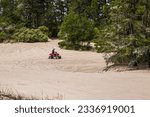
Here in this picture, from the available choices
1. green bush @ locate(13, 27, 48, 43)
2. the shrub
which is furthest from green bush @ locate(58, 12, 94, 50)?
the shrub

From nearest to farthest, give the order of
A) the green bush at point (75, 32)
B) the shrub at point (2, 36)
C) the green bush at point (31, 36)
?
the green bush at point (75, 32)
the green bush at point (31, 36)
the shrub at point (2, 36)

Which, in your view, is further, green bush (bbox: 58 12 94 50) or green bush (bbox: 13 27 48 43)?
green bush (bbox: 13 27 48 43)

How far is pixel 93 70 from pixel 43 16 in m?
38.5

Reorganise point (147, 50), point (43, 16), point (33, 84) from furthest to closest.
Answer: point (43, 16) → point (147, 50) → point (33, 84)

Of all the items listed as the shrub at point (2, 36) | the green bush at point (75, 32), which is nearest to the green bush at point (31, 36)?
the shrub at point (2, 36)

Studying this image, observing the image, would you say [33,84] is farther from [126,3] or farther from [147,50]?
[126,3]

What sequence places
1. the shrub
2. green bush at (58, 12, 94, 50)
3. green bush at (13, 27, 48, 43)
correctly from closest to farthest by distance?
green bush at (58, 12, 94, 50) → green bush at (13, 27, 48, 43) → the shrub

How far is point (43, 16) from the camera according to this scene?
201ft

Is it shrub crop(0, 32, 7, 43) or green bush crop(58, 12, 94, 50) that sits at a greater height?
green bush crop(58, 12, 94, 50)

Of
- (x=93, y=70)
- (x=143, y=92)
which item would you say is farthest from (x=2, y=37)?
(x=143, y=92)

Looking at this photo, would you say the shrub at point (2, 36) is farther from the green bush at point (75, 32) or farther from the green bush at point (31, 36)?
the green bush at point (75, 32)

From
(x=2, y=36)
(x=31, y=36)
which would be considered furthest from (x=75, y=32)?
(x=2, y=36)

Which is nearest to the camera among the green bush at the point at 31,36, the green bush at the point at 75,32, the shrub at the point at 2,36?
the green bush at the point at 75,32

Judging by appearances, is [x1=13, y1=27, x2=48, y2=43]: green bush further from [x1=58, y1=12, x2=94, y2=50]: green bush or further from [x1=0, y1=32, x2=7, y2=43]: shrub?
[x1=58, y1=12, x2=94, y2=50]: green bush
